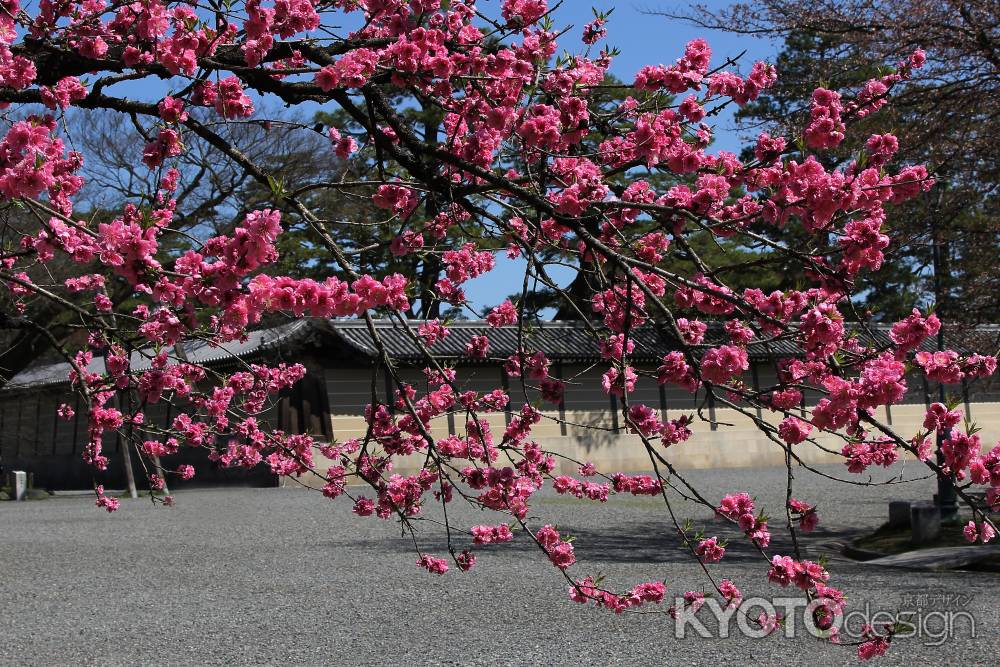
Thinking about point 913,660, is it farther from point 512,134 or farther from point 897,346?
point 512,134

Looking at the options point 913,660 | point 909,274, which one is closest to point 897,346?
point 913,660

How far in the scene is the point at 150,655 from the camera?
22.1 feet

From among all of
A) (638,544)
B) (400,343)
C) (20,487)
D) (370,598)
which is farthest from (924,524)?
(20,487)

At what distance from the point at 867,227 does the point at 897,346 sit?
1.45 ft

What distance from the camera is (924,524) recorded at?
11.4m

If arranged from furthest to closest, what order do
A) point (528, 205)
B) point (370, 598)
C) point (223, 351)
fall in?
point (223, 351)
point (370, 598)
point (528, 205)

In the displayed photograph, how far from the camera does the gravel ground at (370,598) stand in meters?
6.57

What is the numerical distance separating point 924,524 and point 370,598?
6.38 metres

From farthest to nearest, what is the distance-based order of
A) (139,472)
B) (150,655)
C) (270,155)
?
(139,472)
(270,155)
(150,655)

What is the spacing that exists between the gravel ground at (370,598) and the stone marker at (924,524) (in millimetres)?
918

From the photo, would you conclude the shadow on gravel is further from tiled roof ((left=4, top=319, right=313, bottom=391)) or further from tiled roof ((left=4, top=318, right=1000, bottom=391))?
tiled roof ((left=4, top=318, right=1000, bottom=391))

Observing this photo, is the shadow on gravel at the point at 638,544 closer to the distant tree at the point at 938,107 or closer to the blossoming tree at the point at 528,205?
the distant tree at the point at 938,107

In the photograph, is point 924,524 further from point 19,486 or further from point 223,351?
point 19,486

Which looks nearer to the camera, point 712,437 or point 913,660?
point 913,660
